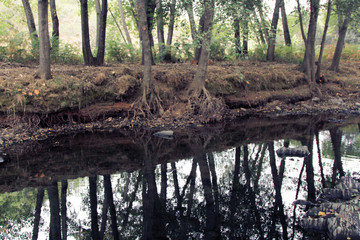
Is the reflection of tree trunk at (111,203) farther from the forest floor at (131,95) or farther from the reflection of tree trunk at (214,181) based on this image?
the forest floor at (131,95)

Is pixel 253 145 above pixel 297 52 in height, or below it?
below

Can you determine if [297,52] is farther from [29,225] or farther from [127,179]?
[29,225]

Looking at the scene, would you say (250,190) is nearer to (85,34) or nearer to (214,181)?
(214,181)

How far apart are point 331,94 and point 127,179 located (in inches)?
519

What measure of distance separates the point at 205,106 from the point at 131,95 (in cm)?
300

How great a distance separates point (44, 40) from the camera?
1132cm

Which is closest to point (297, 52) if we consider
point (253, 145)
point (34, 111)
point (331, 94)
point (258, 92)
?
point (331, 94)

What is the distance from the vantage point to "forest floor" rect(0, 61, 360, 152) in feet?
36.8

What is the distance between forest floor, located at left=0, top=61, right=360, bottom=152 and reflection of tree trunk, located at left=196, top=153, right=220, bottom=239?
4.12 meters

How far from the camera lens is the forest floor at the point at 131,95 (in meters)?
11.2

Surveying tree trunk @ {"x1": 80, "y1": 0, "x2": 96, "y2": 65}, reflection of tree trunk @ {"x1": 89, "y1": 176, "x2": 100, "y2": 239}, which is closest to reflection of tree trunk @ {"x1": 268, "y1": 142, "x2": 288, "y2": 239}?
reflection of tree trunk @ {"x1": 89, "y1": 176, "x2": 100, "y2": 239}

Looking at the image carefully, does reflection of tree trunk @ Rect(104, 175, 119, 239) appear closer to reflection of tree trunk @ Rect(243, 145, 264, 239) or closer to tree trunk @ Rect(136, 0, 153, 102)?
reflection of tree trunk @ Rect(243, 145, 264, 239)

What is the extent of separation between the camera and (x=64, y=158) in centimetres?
912

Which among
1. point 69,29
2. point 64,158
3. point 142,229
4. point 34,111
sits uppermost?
point 69,29
